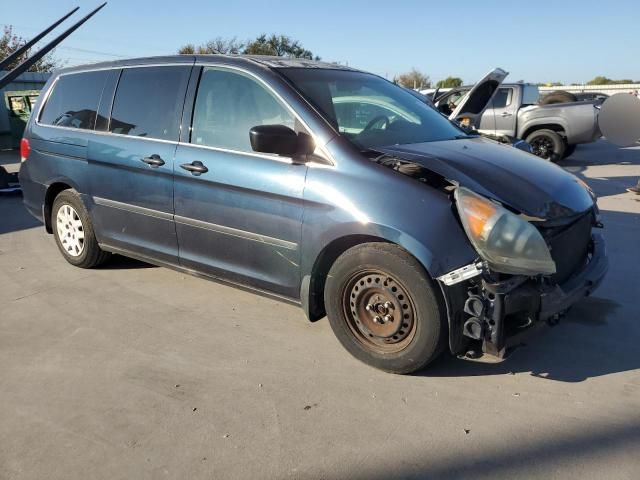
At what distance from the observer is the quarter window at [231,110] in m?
3.71

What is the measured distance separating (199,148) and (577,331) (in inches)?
117

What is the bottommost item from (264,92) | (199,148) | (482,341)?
(482,341)

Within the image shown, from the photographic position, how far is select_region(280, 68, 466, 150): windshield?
3668 millimetres

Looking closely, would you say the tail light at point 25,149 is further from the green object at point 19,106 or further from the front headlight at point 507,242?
the green object at point 19,106

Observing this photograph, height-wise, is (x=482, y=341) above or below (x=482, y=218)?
below

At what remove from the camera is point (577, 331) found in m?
3.82

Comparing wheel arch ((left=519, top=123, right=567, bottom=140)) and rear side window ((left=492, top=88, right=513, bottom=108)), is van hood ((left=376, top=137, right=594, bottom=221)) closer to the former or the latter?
wheel arch ((left=519, top=123, right=567, bottom=140))

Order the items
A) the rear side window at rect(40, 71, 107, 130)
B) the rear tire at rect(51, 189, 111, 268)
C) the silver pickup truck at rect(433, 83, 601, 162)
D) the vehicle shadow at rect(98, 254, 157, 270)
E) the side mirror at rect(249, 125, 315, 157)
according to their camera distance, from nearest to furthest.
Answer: the side mirror at rect(249, 125, 315, 157), the rear side window at rect(40, 71, 107, 130), the rear tire at rect(51, 189, 111, 268), the vehicle shadow at rect(98, 254, 157, 270), the silver pickup truck at rect(433, 83, 601, 162)

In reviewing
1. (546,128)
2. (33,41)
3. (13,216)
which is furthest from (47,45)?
(546,128)

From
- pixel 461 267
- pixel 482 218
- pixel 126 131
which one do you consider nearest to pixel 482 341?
pixel 461 267

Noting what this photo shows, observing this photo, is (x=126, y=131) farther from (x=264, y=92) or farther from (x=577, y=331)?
(x=577, y=331)

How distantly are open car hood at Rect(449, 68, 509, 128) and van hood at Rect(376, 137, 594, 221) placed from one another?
10.5 feet

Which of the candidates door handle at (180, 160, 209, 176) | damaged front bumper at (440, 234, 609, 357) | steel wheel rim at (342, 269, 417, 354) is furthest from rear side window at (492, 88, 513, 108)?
steel wheel rim at (342, 269, 417, 354)

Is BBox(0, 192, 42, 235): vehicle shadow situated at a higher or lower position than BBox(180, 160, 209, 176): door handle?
lower
